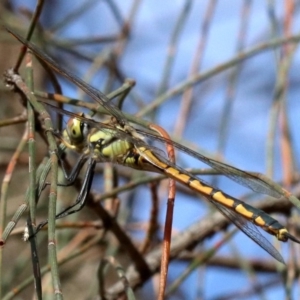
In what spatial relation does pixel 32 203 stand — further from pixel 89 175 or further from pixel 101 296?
pixel 101 296

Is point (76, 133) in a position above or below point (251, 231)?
above

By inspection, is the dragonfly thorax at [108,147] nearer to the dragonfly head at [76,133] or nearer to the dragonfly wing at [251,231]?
the dragonfly head at [76,133]

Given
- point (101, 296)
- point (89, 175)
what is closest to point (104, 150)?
point (89, 175)

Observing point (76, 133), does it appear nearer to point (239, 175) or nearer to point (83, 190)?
point (83, 190)

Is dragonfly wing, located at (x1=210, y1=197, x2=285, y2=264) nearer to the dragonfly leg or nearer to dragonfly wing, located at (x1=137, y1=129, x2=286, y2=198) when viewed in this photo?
dragonfly wing, located at (x1=137, y1=129, x2=286, y2=198)

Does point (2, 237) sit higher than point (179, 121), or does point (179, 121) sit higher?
point (179, 121)

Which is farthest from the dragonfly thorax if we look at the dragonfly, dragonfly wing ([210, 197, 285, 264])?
dragonfly wing ([210, 197, 285, 264])

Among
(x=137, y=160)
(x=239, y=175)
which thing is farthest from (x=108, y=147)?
(x=239, y=175)
